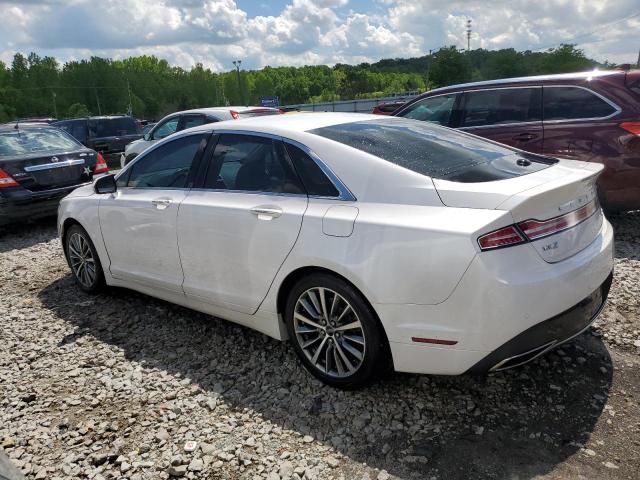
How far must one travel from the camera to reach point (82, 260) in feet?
16.5

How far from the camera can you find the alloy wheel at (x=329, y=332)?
2986mm

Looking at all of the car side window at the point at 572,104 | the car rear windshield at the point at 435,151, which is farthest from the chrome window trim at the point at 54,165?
the car side window at the point at 572,104

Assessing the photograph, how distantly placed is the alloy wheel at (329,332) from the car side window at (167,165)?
4.79 feet

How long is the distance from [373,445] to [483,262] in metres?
1.09

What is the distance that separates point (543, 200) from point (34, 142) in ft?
25.8

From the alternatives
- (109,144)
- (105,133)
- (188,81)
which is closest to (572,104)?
(109,144)

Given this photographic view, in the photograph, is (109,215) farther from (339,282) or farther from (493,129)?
(493,129)

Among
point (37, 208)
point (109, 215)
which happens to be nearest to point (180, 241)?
point (109, 215)

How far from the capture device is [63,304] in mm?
4961

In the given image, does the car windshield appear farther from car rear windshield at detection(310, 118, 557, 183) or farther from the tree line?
the tree line

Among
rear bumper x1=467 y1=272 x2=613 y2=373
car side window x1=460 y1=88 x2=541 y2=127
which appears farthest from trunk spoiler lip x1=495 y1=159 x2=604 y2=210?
car side window x1=460 y1=88 x2=541 y2=127

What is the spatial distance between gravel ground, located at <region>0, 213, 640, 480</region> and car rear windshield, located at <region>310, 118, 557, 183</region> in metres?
1.23

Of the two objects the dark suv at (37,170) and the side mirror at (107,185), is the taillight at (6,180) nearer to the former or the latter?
the dark suv at (37,170)

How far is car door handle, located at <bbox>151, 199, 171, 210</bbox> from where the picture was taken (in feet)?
12.9
